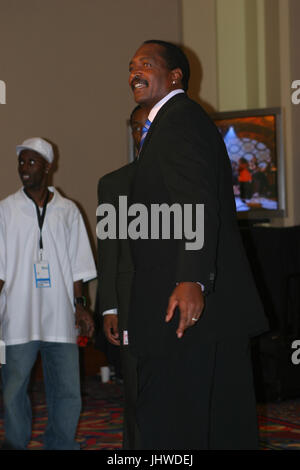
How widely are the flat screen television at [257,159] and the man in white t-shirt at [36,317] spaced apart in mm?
2952

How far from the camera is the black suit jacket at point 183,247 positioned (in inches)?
79.7

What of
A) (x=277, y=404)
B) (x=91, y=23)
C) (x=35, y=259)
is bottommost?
(x=277, y=404)

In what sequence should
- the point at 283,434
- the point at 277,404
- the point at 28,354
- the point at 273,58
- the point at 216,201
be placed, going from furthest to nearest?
Result: 1. the point at 273,58
2. the point at 277,404
3. the point at 283,434
4. the point at 28,354
5. the point at 216,201

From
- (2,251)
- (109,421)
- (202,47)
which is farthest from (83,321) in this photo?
(202,47)

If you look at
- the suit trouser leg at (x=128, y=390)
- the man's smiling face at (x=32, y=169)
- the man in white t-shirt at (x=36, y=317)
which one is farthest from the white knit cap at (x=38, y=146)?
the suit trouser leg at (x=128, y=390)

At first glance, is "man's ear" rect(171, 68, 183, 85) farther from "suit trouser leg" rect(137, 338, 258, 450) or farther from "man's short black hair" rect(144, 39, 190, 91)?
"suit trouser leg" rect(137, 338, 258, 450)

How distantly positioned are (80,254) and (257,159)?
2.94 metres

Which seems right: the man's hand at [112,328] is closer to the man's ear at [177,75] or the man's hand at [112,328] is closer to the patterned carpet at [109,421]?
the man's ear at [177,75]

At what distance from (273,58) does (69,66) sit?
6.43 ft

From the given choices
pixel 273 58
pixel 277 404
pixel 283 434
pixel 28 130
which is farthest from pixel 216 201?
pixel 273 58

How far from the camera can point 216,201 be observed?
2.01 metres

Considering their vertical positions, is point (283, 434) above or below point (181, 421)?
below

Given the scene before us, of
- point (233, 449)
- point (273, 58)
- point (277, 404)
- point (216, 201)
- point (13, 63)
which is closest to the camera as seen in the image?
point (216, 201)

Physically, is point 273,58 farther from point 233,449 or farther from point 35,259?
point 233,449
